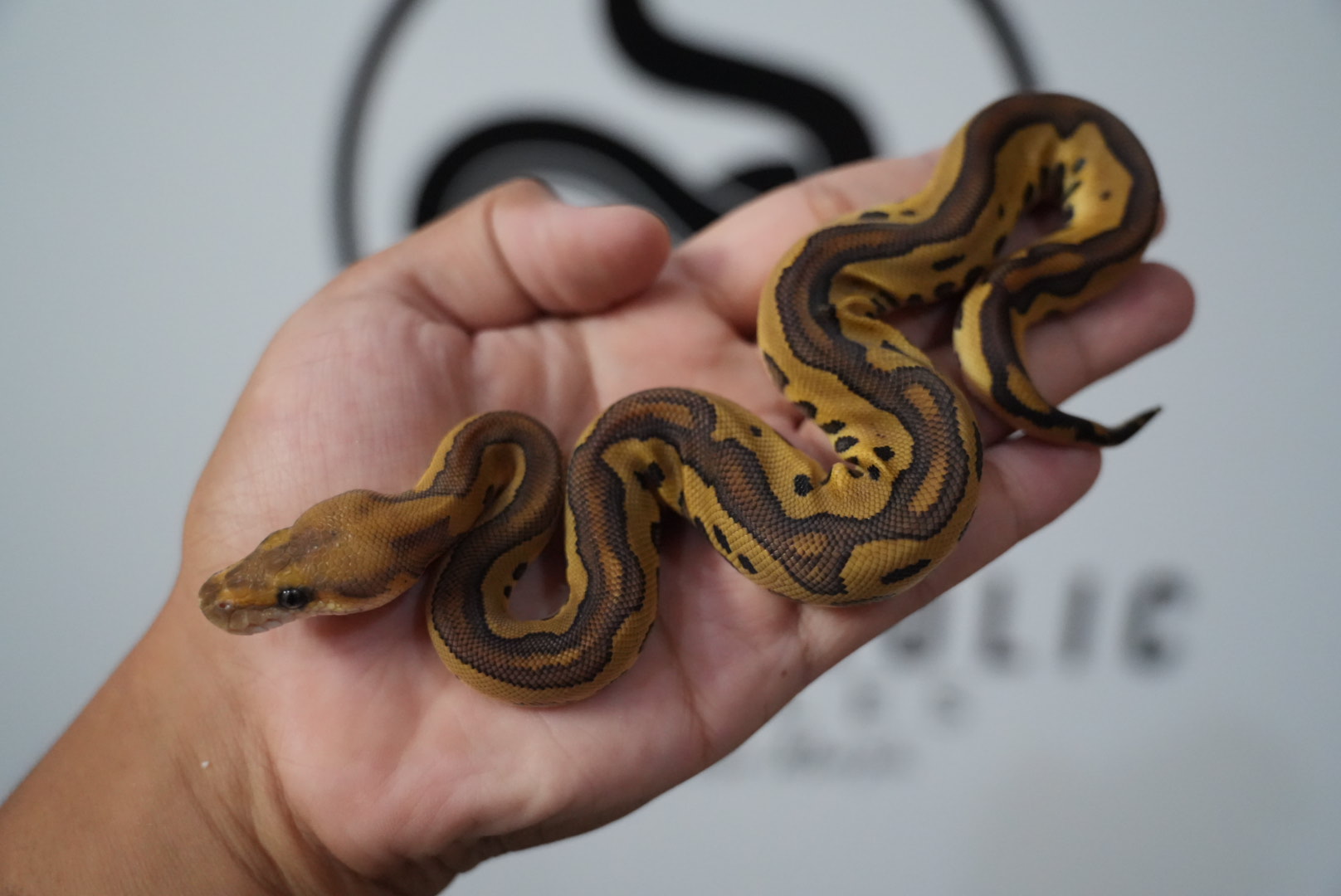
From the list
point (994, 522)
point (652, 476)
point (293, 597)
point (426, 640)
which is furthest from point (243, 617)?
point (994, 522)

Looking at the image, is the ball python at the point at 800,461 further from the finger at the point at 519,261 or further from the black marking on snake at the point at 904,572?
the finger at the point at 519,261

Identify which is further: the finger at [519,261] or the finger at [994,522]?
the finger at [519,261]

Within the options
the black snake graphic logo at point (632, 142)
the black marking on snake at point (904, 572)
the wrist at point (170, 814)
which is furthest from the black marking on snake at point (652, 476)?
the black snake graphic logo at point (632, 142)

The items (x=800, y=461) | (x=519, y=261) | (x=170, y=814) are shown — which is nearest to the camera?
(x=170, y=814)

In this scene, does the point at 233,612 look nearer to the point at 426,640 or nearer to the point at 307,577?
the point at 307,577

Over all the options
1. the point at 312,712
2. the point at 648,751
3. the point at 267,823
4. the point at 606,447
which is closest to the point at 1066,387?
the point at 606,447
